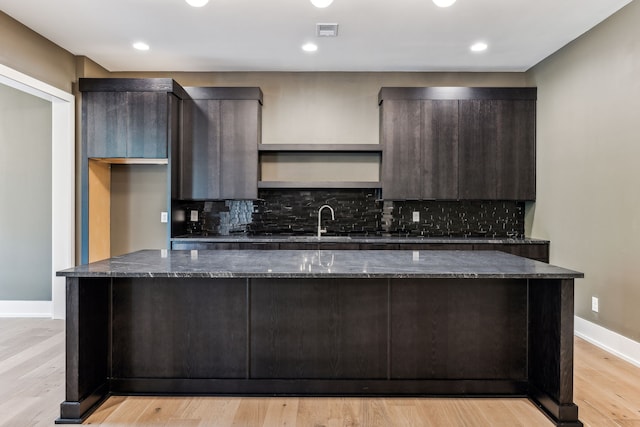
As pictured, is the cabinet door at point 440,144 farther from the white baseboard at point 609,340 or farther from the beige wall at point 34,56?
the beige wall at point 34,56

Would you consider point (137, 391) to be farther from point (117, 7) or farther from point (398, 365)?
point (117, 7)

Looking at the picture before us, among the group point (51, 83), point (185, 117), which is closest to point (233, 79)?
point (185, 117)

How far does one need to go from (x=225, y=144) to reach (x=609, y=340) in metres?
3.95

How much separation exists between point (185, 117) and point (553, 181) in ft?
12.7

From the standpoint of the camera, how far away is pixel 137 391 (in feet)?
8.09

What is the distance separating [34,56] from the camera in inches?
146

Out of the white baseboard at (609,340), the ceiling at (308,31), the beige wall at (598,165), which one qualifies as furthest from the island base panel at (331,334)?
the ceiling at (308,31)

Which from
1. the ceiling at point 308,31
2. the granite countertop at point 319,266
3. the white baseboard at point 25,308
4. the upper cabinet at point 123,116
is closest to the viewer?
the granite countertop at point 319,266

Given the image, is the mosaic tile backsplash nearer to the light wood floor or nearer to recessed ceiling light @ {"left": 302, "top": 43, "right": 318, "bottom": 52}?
recessed ceiling light @ {"left": 302, "top": 43, "right": 318, "bottom": 52}

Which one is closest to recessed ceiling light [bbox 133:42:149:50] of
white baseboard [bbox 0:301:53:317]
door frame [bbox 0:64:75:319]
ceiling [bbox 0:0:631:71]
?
ceiling [bbox 0:0:631:71]

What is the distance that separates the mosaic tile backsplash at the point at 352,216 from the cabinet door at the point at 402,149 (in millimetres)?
312

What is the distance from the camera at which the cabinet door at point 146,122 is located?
4.13m

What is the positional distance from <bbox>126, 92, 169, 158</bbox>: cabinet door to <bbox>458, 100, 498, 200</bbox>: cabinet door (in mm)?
3100

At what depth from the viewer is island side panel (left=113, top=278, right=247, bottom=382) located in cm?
244
